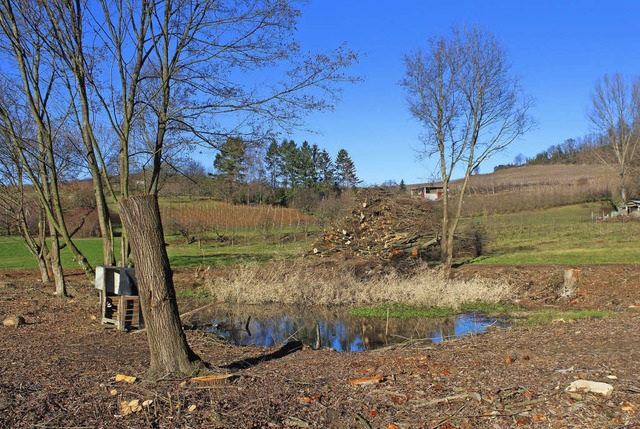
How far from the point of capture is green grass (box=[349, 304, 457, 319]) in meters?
12.9

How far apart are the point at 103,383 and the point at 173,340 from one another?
0.76 metres

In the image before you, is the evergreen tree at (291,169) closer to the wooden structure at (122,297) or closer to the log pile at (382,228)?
the log pile at (382,228)


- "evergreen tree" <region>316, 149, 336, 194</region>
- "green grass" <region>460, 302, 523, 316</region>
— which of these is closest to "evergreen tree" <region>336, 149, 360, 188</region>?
"evergreen tree" <region>316, 149, 336, 194</region>

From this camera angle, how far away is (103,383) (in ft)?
17.5

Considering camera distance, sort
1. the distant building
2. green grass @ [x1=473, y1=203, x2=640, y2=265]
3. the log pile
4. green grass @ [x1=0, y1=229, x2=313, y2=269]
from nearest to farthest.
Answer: green grass @ [x1=473, y1=203, x2=640, y2=265] → the log pile → green grass @ [x1=0, y1=229, x2=313, y2=269] → the distant building

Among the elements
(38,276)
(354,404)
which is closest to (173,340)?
(354,404)

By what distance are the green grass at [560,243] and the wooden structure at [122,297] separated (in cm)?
1392

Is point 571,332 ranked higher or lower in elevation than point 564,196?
lower

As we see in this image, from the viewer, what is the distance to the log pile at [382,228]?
2131 cm

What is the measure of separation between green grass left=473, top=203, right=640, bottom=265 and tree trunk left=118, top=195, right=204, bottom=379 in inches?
609

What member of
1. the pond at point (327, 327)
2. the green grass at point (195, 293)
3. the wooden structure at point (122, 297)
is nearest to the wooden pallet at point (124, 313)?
the wooden structure at point (122, 297)

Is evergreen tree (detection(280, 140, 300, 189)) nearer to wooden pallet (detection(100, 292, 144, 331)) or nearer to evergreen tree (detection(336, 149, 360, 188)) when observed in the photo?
evergreen tree (detection(336, 149, 360, 188))

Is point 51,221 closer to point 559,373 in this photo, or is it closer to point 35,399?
point 35,399

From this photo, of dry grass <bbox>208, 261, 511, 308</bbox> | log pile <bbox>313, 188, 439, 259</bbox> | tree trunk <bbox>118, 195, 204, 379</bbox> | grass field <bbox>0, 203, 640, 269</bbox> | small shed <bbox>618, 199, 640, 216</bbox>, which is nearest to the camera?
tree trunk <bbox>118, 195, 204, 379</bbox>
